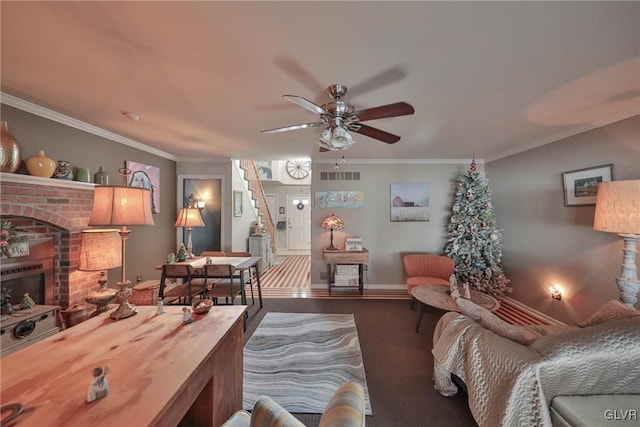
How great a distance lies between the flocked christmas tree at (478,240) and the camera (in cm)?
378

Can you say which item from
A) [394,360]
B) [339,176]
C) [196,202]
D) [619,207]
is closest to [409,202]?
[339,176]

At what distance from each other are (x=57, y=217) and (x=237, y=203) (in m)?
2.66

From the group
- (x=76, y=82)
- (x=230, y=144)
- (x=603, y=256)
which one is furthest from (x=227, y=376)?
(x=603, y=256)

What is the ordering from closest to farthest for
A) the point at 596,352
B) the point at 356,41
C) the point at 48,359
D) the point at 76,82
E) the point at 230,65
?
1. the point at 48,359
2. the point at 596,352
3. the point at 356,41
4. the point at 230,65
5. the point at 76,82

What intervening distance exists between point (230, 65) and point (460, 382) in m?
2.96

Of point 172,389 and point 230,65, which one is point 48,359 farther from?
point 230,65

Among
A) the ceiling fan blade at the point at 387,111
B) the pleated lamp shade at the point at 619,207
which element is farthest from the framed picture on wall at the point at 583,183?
the ceiling fan blade at the point at 387,111

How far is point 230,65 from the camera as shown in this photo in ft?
5.45

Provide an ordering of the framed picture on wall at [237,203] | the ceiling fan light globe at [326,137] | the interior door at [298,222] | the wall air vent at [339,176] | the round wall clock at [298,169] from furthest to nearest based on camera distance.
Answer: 1. the interior door at [298,222]
2. the round wall clock at [298,169]
3. the framed picture on wall at [237,203]
4. the wall air vent at [339,176]
5. the ceiling fan light globe at [326,137]

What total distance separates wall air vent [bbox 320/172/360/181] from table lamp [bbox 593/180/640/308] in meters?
3.07

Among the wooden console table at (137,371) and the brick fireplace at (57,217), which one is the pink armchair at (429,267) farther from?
the brick fireplace at (57,217)

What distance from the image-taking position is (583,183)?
8.98 feet

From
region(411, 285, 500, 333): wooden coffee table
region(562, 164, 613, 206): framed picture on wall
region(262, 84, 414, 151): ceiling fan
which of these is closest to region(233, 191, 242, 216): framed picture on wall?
region(262, 84, 414, 151): ceiling fan

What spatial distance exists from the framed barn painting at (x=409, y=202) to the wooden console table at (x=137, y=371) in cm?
368
